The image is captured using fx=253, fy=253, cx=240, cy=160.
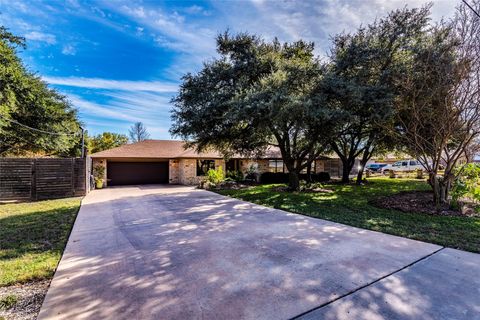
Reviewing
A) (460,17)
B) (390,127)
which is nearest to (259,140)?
(390,127)

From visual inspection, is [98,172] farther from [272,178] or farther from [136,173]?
[272,178]

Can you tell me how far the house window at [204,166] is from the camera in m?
20.0

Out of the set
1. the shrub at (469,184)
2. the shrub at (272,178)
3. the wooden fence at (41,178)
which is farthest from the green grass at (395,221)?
the wooden fence at (41,178)

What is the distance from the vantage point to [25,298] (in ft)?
10.6

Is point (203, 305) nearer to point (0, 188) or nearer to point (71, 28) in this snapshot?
point (71, 28)

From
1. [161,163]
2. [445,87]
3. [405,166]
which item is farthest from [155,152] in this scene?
[405,166]

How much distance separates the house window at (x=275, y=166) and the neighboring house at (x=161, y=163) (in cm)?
9

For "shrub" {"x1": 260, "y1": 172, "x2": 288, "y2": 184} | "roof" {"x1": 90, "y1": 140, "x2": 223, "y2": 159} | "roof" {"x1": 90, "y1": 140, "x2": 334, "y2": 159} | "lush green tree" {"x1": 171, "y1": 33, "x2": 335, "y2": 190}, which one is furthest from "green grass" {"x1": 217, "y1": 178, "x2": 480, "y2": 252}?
"roof" {"x1": 90, "y1": 140, "x2": 223, "y2": 159}

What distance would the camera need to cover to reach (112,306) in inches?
117

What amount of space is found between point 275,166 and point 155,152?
1037cm

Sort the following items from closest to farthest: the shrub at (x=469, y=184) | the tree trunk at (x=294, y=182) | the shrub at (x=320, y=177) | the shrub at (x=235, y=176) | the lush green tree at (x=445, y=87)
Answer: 1. the shrub at (x=469, y=184)
2. the lush green tree at (x=445, y=87)
3. the tree trunk at (x=294, y=182)
4. the shrub at (x=235, y=176)
5. the shrub at (x=320, y=177)

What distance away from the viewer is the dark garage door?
63.4ft

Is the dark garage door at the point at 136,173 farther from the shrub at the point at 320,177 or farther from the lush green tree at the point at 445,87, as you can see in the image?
the lush green tree at the point at 445,87

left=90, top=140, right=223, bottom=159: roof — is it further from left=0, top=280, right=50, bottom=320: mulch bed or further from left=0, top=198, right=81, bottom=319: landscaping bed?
left=0, top=280, right=50, bottom=320: mulch bed
